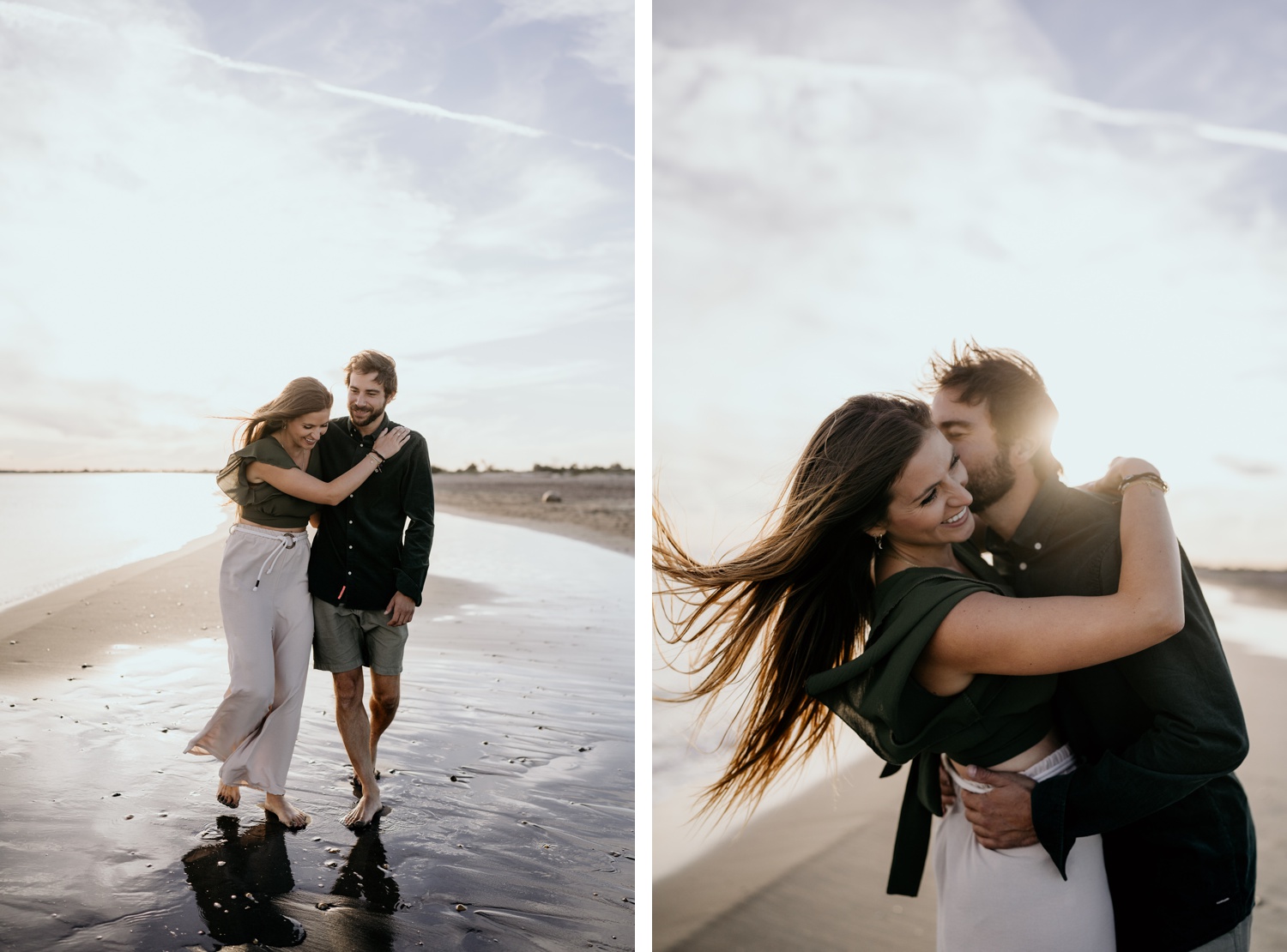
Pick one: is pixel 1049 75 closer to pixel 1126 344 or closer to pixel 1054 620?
pixel 1126 344

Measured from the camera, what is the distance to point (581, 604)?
19.0 feet

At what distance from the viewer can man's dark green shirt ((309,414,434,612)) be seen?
103 inches

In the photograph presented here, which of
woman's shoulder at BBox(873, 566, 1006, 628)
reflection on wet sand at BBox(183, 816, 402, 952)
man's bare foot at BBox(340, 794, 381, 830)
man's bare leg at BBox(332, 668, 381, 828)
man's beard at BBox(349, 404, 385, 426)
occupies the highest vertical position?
man's beard at BBox(349, 404, 385, 426)

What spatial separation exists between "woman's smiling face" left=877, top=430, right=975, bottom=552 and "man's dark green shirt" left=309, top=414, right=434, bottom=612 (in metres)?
1.55

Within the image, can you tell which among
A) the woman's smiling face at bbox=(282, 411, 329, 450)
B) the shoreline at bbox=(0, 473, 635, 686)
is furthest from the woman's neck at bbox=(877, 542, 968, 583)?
the shoreline at bbox=(0, 473, 635, 686)

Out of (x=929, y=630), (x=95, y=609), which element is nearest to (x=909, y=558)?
(x=929, y=630)

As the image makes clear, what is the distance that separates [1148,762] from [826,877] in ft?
6.04

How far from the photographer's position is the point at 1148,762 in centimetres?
130

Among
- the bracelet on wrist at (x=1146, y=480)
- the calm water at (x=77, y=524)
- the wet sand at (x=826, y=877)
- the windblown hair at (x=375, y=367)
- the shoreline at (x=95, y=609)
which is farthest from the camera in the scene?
the calm water at (x=77, y=524)

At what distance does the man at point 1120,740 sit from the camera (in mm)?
1300

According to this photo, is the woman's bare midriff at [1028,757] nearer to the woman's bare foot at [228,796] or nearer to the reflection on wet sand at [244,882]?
the reflection on wet sand at [244,882]

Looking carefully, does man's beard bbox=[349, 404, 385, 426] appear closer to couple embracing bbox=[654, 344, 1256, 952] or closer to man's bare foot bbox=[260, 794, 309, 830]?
man's bare foot bbox=[260, 794, 309, 830]

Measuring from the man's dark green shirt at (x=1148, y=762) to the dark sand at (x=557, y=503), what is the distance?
21.9 ft

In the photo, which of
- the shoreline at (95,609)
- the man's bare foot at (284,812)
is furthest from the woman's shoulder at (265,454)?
the man's bare foot at (284,812)
